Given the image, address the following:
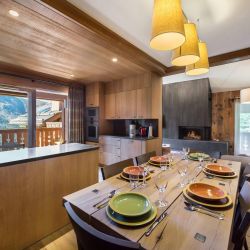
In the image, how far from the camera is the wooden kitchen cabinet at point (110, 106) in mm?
4449

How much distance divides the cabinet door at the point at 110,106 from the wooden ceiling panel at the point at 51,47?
0.73m

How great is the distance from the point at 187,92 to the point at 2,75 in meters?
5.10

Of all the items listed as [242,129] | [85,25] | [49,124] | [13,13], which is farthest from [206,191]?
[242,129]

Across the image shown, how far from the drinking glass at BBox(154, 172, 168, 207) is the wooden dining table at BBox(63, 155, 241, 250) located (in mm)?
29

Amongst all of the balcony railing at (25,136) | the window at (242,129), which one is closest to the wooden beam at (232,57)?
the window at (242,129)

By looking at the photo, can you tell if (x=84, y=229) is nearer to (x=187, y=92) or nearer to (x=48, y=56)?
(x=48, y=56)

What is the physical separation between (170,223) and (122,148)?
3.12m

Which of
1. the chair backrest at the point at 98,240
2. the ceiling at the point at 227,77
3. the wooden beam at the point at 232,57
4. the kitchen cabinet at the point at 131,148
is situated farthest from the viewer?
the ceiling at the point at 227,77

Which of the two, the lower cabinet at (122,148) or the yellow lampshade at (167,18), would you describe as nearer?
the yellow lampshade at (167,18)

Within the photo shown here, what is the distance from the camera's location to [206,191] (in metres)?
1.25

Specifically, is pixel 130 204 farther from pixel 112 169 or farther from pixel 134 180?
pixel 112 169

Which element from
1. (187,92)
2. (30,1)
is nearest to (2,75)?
(30,1)

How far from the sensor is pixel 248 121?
18.1 ft

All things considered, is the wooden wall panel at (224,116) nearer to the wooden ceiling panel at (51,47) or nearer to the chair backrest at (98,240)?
the wooden ceiling panel at (51,47)
